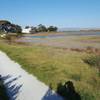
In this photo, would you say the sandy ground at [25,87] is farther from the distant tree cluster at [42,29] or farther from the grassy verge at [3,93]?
the distant tree cluster at [42,29]

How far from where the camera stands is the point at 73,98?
9.72 meters

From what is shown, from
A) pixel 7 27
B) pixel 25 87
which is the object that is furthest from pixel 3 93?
pixel 7 27

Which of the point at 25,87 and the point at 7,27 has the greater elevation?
the point at 25,87

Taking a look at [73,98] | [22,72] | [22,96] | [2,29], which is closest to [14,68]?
[22,72]

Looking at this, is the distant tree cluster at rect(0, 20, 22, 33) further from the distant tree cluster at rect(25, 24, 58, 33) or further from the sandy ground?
the sandy ground

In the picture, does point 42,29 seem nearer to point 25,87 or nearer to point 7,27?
point 7,27

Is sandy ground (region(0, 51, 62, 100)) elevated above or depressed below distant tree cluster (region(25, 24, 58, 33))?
above

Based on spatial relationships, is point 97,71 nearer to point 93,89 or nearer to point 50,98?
point 93,89

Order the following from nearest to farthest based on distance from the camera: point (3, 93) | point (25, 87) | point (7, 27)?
point (3, 93) < point (25, 87) < point (7, 27)

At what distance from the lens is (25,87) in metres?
11.6

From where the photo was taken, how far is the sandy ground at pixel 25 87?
1014cm

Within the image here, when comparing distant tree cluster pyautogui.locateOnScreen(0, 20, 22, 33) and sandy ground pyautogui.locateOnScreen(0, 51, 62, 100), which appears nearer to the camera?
sandy ground pyautogui.locateOnScreen(0, 51, 62, 100)

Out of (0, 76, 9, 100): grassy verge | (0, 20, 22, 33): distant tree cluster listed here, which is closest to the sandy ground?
(0, 76, 9, 100): grassy verge

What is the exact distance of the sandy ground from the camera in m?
10.1
